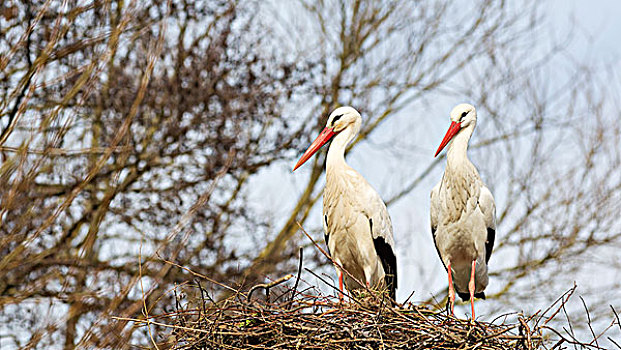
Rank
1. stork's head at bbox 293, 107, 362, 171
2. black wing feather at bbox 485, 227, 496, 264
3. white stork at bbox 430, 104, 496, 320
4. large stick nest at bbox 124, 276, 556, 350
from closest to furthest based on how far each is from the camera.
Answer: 1. large stick nest at bbox 124, 276, 556, 350
2. white stork at bbox 430, 104, 496, 320
3. black wing feather at bbox 485, 227, 496, 264
4. stork's head at bbox 293, 107, 362, 171

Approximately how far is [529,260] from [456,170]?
4291 mm

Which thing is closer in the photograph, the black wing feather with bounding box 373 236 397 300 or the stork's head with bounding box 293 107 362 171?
the black wing feather with bounding box 373 236 397 300

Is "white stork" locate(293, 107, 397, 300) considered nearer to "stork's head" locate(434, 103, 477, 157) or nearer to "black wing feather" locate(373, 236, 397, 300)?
"black wing feather" locate(373, 236, 397, 300)

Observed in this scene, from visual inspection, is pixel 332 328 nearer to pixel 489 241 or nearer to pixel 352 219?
pixel 352 219

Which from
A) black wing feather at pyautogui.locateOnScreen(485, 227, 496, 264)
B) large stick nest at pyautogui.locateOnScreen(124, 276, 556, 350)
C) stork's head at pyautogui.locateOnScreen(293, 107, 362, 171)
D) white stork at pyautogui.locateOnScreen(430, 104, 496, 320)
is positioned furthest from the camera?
stork's head at pyautogui.locateOnScreen(293, 107, 362, 171)

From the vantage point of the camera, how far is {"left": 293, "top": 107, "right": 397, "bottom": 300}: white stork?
12.6ft

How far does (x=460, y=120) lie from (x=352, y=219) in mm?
701

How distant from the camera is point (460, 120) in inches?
151

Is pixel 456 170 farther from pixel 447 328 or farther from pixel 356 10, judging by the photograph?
pixel 356 10

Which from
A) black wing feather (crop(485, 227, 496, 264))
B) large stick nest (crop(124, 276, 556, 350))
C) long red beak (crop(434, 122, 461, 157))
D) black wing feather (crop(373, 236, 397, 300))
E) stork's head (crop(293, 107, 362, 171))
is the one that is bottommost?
large stick nest (crop(124, 276, 556, 350))

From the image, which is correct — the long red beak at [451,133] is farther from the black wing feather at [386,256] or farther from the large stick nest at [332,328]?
the large stick nest at [332,328]

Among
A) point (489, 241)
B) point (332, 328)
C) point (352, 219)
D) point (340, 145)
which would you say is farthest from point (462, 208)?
point (332, 328)

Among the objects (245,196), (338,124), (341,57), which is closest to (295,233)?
(245,196)

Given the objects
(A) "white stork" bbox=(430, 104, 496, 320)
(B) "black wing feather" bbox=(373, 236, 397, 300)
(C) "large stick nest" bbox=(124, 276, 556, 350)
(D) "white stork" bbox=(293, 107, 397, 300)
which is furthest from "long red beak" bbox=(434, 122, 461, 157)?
(C) "large stick nest" bbox=(124, 276, 556, 350)
